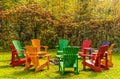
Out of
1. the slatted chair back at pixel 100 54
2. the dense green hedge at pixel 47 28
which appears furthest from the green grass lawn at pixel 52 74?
the dense green hedge at pixel 47 28

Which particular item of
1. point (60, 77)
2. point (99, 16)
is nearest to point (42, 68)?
point (60, 77)

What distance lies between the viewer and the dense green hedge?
1844 centimetres

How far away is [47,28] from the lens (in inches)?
739

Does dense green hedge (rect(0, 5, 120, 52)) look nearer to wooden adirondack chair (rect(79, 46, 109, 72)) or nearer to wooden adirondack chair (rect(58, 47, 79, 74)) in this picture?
wooden adirondack chair (rect(79, 46, 109, 72))

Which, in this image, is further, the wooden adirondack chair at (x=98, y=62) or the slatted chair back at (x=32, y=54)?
the wooden adirondack chair at (x=98, y=62)

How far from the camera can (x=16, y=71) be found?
35.2 feet

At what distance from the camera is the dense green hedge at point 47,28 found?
1844 centimetres

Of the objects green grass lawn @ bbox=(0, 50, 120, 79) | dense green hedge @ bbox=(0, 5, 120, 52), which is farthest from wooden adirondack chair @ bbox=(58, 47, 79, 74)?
dense green hedge @ bbox=(0, 5, 120, 52)

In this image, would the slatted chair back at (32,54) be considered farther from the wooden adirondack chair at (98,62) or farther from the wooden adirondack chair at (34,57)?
the wooden adirondack chair at (98,62)

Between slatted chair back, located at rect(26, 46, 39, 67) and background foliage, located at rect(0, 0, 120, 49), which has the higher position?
background foliage, located at rect(0, 0, 120, 49)

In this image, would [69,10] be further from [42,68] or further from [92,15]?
[42,68]

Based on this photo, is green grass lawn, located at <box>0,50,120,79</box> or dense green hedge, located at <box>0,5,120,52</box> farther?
dense green hedge, located at <box>0,5,120,52</box>

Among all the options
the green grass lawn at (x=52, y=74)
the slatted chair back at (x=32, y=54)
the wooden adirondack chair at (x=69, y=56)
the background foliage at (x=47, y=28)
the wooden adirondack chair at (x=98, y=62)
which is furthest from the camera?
the background foliage at (x=47, y=28)

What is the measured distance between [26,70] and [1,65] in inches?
67.0
